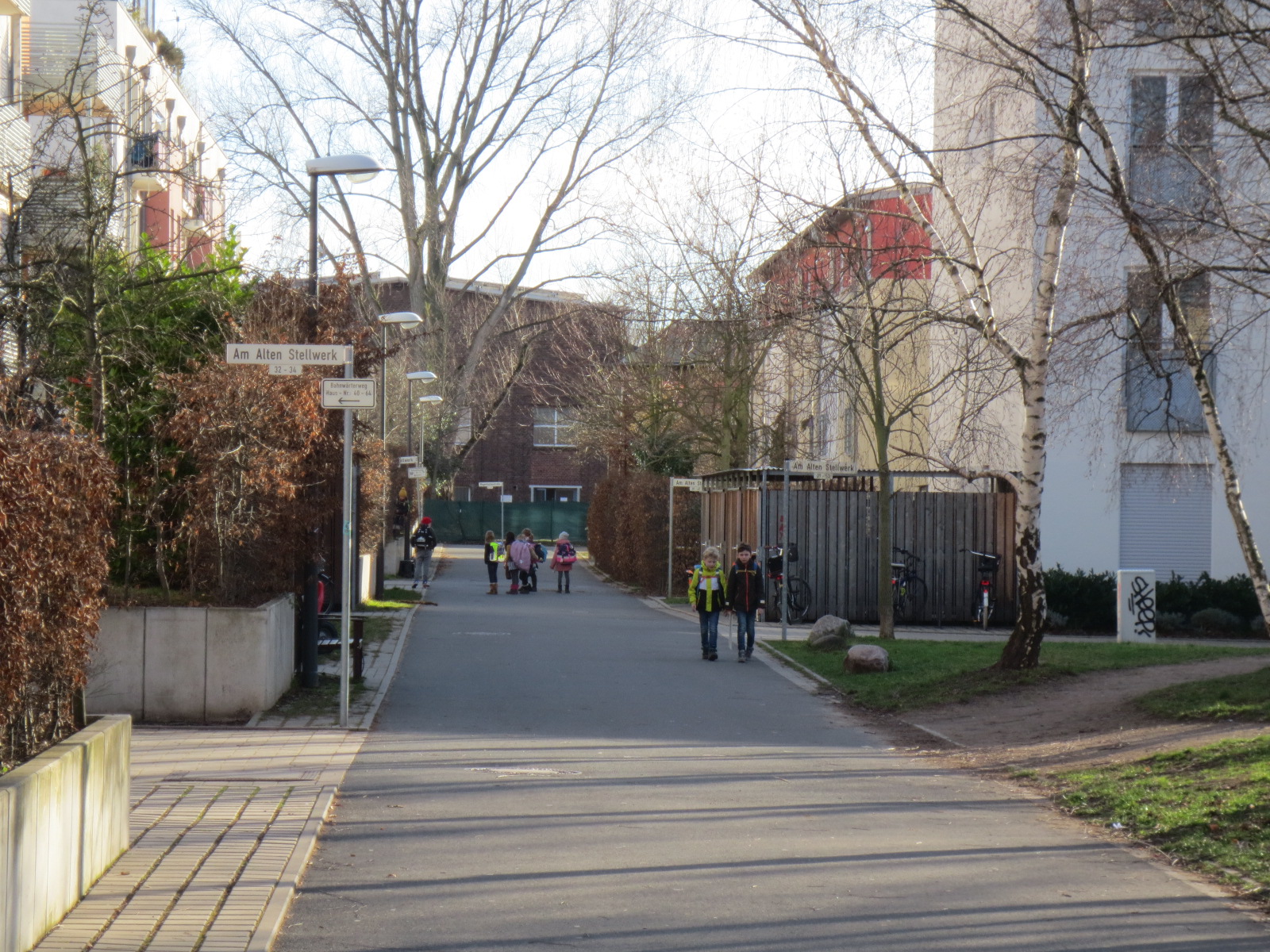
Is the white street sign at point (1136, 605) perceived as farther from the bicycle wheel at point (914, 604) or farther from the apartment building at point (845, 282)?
the apartment building at point (845, 282)

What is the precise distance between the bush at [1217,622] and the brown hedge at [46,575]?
20775 mm

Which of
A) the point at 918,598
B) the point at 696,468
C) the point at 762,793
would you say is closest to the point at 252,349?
the point at 762,793

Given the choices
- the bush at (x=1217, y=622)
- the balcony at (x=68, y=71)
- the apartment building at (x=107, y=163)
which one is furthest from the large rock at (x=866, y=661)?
the bush at (x=1217, y=622)

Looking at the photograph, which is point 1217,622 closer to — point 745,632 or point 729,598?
point 745,632

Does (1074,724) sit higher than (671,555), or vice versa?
(671,555)

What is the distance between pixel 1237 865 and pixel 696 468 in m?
32.7

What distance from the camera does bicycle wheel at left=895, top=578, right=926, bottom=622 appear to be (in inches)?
982

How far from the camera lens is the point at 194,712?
11445mm

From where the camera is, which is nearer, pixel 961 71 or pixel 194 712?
pixel 194 712

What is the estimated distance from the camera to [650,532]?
Result: 33719mm

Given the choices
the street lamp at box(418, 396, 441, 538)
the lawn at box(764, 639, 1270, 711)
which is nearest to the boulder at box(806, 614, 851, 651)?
the lawn at box(764, 639, 1270, 711)

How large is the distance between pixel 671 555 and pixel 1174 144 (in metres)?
21.4

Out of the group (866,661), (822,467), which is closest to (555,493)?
(822,467)

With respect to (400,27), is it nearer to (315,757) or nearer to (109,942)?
(315,757)
